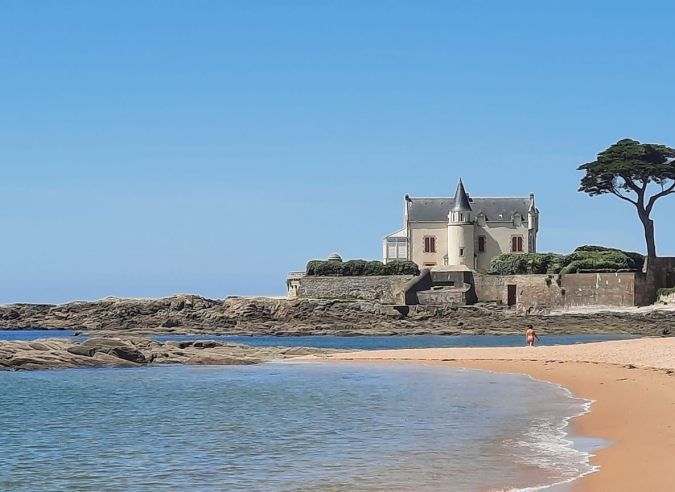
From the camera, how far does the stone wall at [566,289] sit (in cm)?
4838

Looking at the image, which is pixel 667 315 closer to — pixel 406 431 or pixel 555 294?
pixel 555 294

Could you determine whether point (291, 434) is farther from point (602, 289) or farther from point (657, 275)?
point (657, 275)

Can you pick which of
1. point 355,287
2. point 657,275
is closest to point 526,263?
point 657,275

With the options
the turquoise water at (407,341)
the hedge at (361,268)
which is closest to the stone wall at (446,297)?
the hedge at (361,268)

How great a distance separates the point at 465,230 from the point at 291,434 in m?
44.5

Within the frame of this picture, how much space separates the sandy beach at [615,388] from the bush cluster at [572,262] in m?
24.8

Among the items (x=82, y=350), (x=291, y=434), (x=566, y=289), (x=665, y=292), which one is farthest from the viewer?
(x=566, y=289)

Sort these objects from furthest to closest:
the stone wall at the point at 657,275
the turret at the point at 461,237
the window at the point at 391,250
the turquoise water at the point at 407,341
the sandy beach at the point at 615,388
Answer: the window at the point at 391,250
the turret at the point at 461,237
the stone wall at the point at 657,275
the turquoise water at the point at 407,341
the sandy beach at the point at 615,388

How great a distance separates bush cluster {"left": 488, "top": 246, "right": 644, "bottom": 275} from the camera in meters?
49.9

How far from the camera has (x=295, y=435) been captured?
1190 centimetres

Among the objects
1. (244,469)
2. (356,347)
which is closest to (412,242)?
(356,347)

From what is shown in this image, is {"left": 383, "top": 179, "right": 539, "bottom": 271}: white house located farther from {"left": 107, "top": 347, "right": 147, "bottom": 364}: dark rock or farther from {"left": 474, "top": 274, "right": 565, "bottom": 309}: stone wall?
{"left": 107, "top": 347, "right": 147, "bottom": 364}: dark rock

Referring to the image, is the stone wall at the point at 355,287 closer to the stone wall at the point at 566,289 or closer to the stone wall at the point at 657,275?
the stone wall at the point at 566,289

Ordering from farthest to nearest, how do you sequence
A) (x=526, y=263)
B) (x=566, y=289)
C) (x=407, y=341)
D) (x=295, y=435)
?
(x=526, y=263) < (x=566, y=289) < (x=407, y=341) < (x=295, y=435)
